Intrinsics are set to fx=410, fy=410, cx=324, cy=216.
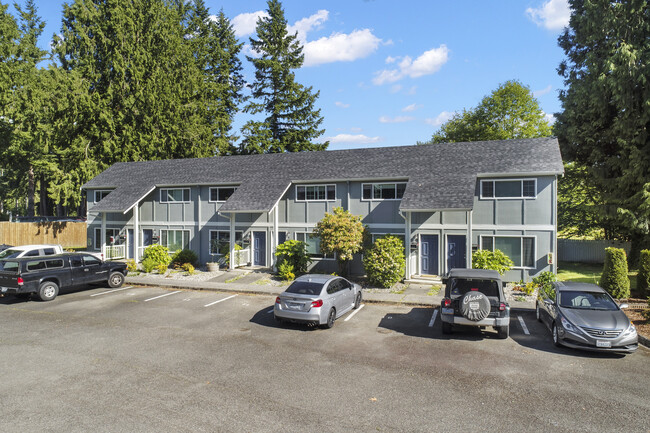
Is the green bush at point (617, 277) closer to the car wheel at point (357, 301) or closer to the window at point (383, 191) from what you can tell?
the window at point (383, 191)

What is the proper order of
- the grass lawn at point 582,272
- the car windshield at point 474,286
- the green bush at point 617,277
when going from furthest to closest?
the grass lawn at point 582,272, the green bush at point 617,277, the car windshield at point 474,286

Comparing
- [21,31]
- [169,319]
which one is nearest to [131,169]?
[169,319]

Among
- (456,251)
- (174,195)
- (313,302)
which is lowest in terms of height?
(313,302)

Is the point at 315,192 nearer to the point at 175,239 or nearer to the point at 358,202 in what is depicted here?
the point at 358,202

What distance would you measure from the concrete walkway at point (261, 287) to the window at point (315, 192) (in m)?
5.14

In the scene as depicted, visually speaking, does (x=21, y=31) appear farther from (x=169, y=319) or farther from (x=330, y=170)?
(x=169, y=319)

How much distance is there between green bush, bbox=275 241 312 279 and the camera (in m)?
22.5

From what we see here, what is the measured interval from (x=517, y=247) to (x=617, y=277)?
14.1ft

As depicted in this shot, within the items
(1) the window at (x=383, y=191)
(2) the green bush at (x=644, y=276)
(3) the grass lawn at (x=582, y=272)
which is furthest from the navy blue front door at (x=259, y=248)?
(2) the green bush at (x=644, y=276)

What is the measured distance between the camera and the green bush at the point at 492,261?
19250mm

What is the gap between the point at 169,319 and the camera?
14.2m

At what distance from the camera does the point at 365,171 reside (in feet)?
76.8

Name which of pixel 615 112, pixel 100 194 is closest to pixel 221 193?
pixel 100 194

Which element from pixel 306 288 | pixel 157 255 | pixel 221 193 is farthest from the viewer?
pixel 221 193
